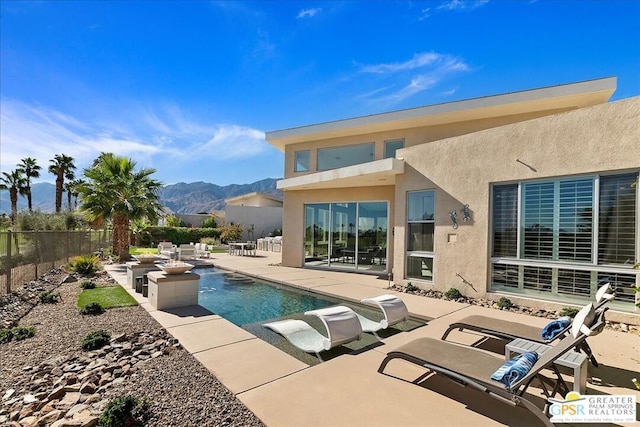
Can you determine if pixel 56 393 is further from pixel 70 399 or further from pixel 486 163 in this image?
pixel 486 163

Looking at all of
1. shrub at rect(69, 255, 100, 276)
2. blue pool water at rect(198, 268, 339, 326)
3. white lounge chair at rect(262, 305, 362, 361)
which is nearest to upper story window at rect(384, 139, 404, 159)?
blue pool water at rect(198, 268, 339, 326)

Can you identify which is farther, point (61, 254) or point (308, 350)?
point (61, 254)

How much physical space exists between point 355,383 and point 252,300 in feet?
19.8

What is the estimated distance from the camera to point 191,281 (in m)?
7.85

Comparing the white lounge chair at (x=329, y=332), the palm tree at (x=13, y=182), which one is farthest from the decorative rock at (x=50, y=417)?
the palm tree at (x=13, y=182)

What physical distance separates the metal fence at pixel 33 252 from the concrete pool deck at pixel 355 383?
5.76 metres

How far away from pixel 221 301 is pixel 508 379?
7771 millimetres

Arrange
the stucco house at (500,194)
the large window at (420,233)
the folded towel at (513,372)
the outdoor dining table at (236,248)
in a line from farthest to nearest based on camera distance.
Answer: the outdoor dining table at (236,248) < the large window at (420,233) < the stucco house at (500,194) < the folded towel at (513,372)

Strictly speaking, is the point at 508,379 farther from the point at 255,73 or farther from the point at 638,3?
the point at 255,73

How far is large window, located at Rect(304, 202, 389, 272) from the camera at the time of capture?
13734 millimetres

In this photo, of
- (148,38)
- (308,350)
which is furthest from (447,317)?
(148,38)

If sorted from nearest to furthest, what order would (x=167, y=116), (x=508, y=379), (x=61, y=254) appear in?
(x=508, y=379), (x=61, y=254), (x=167, y=116)

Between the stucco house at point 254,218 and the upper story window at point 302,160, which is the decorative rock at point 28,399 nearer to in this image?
the upper story window at point 302,160

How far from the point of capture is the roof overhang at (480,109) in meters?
10.1
